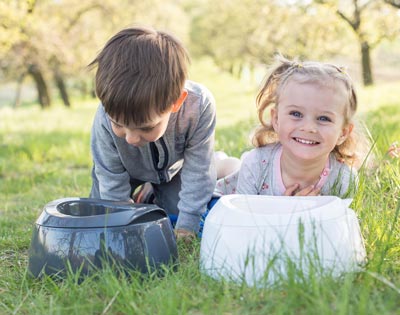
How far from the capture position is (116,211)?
2.22m

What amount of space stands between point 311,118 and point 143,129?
0.76 meters

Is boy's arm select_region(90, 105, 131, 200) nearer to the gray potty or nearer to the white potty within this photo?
the gray potty

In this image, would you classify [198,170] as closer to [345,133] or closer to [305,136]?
[305,136]

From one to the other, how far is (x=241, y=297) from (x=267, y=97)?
4.58 feet

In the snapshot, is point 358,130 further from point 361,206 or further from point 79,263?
point 79,263

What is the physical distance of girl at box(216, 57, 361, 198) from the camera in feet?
8.24

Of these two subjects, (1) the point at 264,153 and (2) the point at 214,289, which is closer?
(2) the point at 214,289

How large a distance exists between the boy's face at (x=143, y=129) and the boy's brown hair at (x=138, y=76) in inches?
1.2

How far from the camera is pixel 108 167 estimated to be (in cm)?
294

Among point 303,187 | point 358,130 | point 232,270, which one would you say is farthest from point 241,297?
point 358,130

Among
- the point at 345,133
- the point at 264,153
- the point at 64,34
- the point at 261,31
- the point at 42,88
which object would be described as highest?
the point at 261,31

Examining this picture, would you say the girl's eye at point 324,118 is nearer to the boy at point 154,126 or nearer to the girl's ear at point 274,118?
the girl's ear at point 274,118

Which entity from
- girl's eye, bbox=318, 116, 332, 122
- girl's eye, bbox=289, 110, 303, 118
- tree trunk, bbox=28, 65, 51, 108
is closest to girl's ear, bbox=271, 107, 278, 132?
girl's eye, bbox=289, 110, 303, 118

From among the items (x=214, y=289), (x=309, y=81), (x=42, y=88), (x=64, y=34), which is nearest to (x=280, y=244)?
(x=214, y=289)
